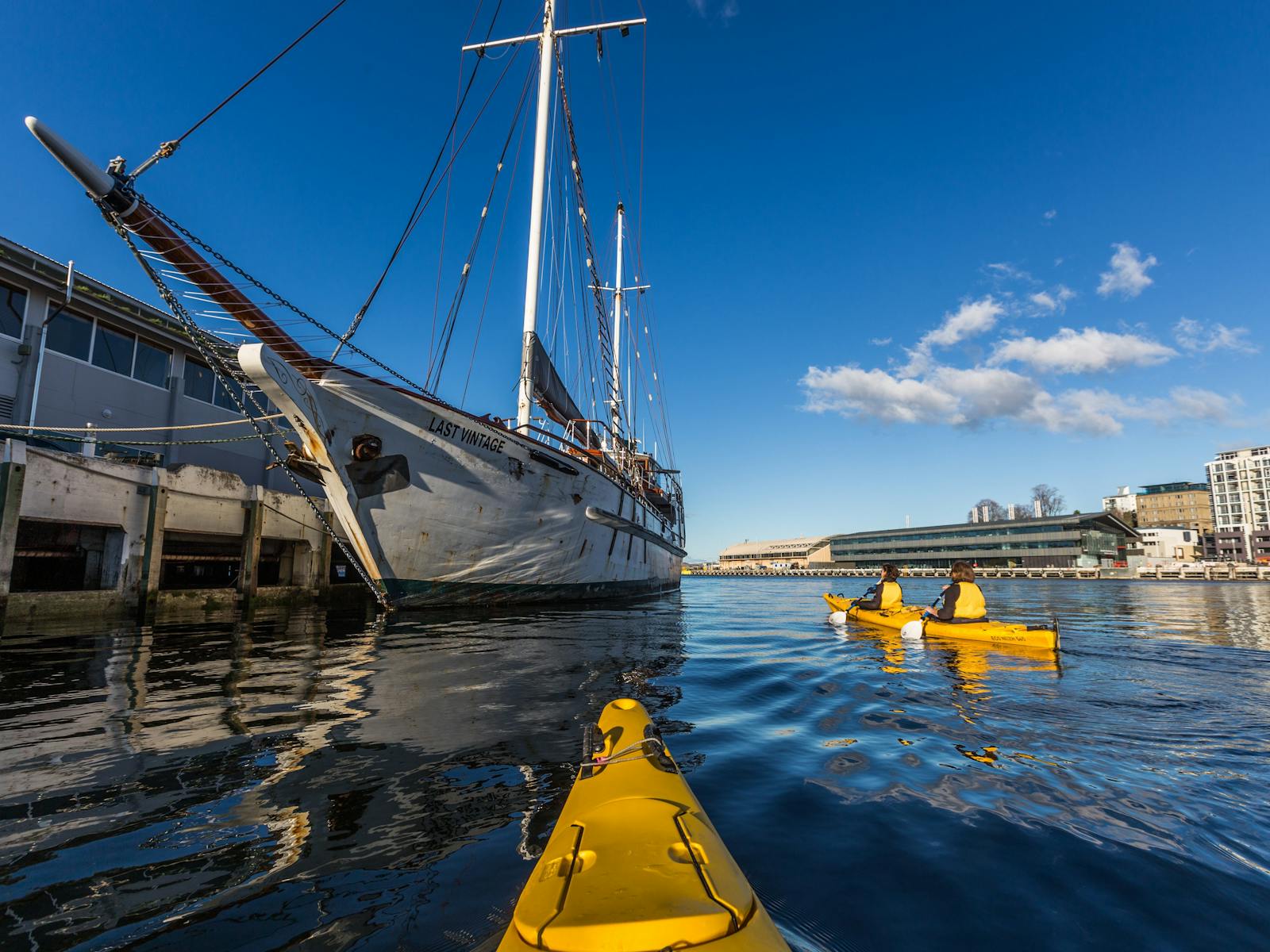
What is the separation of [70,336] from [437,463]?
47.2ft

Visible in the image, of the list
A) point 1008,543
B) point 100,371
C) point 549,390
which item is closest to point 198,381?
point 100,371

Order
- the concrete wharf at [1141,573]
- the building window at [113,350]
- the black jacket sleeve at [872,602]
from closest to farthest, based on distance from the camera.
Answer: the black jacket sleeve at [872,602], the building window at [113,350], the concrete wharf at [1141,573]

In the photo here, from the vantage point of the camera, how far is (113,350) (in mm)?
18812

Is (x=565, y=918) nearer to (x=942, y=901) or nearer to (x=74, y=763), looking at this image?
(x=942, y=901)

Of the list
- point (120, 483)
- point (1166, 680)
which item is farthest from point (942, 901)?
point (120, 483)

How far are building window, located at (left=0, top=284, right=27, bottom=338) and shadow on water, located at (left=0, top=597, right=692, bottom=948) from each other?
14398mm

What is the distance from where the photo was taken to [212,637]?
9852 mm

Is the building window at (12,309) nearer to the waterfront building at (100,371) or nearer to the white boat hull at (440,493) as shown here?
the waterfront building at (100,371)

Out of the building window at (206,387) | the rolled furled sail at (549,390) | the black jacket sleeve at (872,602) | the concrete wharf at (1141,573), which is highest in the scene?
the building window at (206,387)

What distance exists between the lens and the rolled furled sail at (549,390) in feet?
54.4

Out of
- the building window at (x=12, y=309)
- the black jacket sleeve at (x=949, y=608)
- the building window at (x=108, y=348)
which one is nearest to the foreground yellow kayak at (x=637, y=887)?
the black jacket sleeve at (x=949, y=608)

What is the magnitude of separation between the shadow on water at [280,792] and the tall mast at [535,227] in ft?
32.5

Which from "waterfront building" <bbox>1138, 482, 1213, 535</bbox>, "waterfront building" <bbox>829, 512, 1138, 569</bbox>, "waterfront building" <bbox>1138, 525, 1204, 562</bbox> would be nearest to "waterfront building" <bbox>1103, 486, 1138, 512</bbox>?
"waterfront building" <bbox>1138, 482, 1213, 535</bbox>

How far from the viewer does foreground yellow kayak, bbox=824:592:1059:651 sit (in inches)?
379
